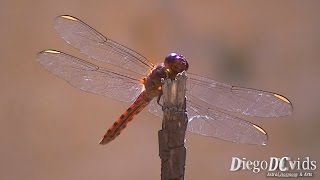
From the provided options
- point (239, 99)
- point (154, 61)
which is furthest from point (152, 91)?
point (154, 61)

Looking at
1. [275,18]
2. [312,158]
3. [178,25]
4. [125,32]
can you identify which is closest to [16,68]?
[125,32]

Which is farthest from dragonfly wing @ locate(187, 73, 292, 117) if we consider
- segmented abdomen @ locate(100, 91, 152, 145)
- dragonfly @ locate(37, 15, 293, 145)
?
segmented abdomen @ locate(100, 91, 152, 145)

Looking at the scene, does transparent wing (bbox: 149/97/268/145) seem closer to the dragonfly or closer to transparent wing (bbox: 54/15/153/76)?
the dragonfly

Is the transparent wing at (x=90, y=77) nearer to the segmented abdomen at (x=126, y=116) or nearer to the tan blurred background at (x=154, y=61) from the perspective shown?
the segmented abdomen at (x=126, y=116)

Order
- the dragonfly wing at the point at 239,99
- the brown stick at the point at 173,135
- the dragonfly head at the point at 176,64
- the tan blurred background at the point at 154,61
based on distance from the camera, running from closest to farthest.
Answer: the brown stick at the point at 173,135
the dragonfly head at the point at 176,64
the dragonfly wing at the point at 239,99
the tan blurred background at the point at 154,61

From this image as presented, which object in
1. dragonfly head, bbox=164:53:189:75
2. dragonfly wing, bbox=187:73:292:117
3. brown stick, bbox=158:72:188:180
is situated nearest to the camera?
brown stick, bbox=158:72:188:180

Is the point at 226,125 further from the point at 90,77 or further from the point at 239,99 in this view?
the point at 90,77

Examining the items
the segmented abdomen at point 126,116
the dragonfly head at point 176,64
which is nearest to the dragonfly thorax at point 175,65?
the dragonfly head at point 176,64
